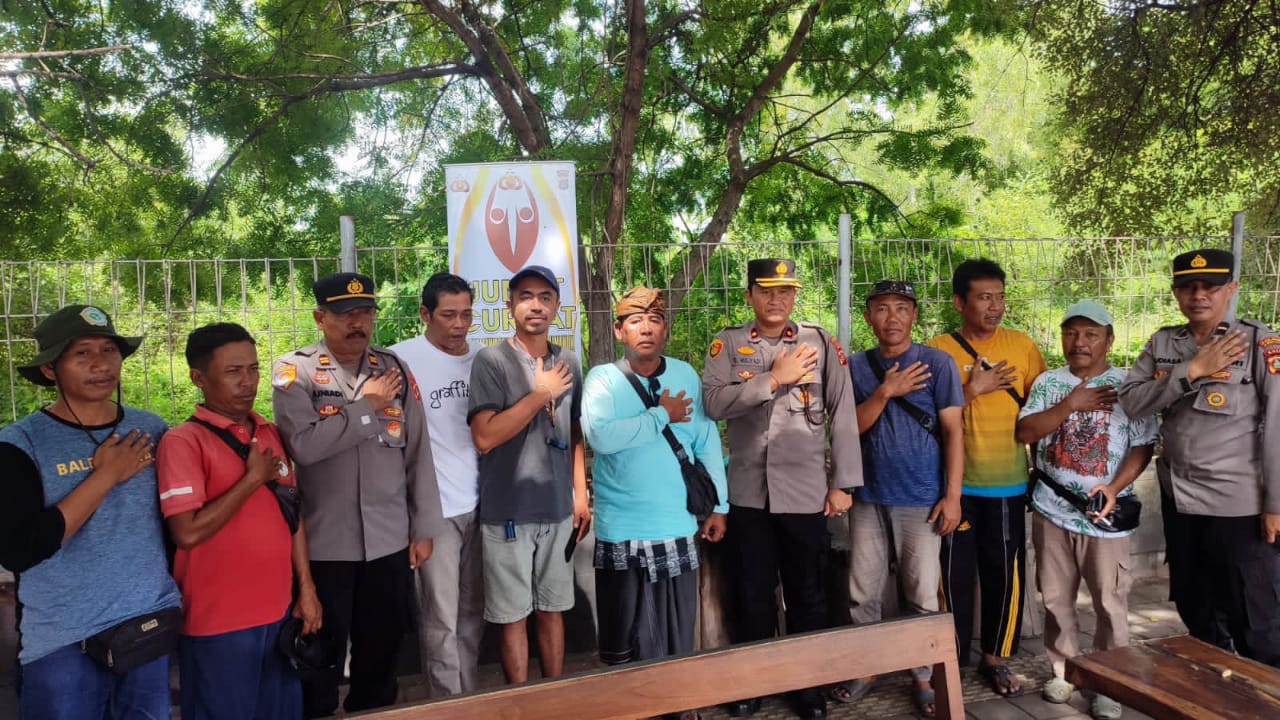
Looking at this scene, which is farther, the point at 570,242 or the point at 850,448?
the point at 570,242

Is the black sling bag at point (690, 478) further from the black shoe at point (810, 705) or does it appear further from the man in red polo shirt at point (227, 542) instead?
the man in red polo shirt at point (227, 542)

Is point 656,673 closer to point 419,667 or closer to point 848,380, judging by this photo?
point 848,380

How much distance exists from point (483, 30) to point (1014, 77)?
2653 centimetres

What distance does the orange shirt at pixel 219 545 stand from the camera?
7.43 feet

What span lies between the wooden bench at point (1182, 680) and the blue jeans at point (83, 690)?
9.28ft

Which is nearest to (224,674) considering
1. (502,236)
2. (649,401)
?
(649,401)

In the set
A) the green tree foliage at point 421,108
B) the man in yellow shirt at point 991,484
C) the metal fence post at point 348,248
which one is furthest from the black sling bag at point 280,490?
the green tree foliage at point 421,108

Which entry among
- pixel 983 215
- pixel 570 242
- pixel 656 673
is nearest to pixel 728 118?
pixel 570 242

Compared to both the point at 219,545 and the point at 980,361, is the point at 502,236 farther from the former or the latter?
the point at 980,361

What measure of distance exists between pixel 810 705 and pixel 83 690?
259 centimetres

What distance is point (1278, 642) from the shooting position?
3082 millimetres

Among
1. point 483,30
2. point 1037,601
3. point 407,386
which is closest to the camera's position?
point 407,386

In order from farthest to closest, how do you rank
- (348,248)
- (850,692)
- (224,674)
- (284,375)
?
1. (348,248)
2. (850,692)
3. (284,375)
4. (224,674)

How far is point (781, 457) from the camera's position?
3141 mm
